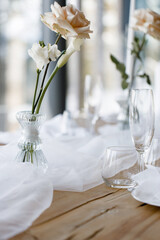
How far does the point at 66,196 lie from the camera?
0.83m

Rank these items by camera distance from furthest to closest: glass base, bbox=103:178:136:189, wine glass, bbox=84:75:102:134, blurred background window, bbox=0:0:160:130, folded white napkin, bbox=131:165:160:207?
blurred background window, bbox=0:0:160:130 → wine glass, bbox=84:75:102:134 → glass base, bbox=103:178:136:189 → folded white napkin, bbox=131:165:160:207

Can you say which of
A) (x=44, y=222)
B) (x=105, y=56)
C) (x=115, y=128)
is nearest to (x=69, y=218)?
(x=44, y=222)

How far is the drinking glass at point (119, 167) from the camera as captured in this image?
864 millimetres

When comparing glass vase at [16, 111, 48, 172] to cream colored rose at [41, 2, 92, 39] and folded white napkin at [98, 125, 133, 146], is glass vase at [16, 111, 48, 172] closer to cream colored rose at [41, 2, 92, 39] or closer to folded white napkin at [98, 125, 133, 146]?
cream colored rose at [41, 2, 92, 39]

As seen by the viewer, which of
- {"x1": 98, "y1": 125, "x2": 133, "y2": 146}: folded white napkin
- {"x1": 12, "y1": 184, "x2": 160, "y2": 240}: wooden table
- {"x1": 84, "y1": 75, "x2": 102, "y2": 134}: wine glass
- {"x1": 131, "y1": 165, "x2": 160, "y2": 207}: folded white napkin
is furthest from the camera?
{"x1": 84, "y1": 75, "x2": 102, "y2": 134}: wine glass

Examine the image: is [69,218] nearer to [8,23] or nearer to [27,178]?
[27,178]

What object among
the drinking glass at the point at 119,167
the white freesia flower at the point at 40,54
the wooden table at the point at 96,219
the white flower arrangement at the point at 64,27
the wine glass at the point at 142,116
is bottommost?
the wooden table at the point at 96,219

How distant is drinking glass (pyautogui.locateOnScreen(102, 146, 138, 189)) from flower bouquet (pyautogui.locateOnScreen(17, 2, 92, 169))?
0.17 m

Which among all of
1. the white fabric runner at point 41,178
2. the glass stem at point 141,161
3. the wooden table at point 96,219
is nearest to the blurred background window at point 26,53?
the white fabric runner at point 41,178

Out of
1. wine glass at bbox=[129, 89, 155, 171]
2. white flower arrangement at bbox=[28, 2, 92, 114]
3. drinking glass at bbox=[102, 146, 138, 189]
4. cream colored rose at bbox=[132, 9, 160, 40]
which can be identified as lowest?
drinking glass at bbox=[102, 146, 138, 189]

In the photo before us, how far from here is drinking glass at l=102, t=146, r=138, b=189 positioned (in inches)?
34.0

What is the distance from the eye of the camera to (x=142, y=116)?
86 centimetres

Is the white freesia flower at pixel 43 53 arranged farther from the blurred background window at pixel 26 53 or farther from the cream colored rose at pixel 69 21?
A: the blurred background window at pixel 26 53

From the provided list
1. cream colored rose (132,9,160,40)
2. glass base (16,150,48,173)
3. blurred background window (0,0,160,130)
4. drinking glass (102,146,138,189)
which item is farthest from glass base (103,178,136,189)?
blurred background window (0,0,160,130)
